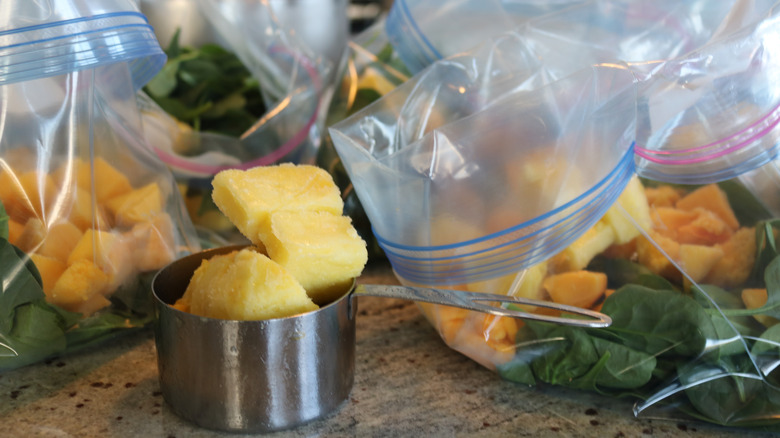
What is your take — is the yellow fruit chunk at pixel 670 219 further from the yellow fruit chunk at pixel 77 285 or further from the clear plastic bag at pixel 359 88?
the yellow fruit chunk at pixel 77 285

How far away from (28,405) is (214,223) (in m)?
0.35

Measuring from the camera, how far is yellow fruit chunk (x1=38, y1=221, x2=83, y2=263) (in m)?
0.60

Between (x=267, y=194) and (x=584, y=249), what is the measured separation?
0.26 meters

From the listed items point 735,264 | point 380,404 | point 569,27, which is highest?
point 569,27

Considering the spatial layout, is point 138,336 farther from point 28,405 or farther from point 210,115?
point 210,115

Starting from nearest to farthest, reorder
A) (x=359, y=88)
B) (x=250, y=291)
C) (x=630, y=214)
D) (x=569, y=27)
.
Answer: (x=250, y=291) → (x=630, y=214) → (x=569, y=27) → (x=359, y=88)

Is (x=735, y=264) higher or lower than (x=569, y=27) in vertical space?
lower

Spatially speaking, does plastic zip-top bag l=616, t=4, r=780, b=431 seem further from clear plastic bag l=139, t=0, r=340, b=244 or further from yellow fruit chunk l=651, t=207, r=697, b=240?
clear plastic bag l=139, t=0, r=340, b=244

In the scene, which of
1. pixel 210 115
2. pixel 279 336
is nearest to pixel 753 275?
pixel 279 336

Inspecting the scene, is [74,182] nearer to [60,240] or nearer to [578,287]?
[60,240]

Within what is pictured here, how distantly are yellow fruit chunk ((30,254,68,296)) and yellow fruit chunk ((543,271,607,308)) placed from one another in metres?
0.41

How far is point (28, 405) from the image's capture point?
0.58 m

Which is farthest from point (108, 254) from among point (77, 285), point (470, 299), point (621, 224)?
point (621, 224)

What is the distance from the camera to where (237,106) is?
97 centimetres
